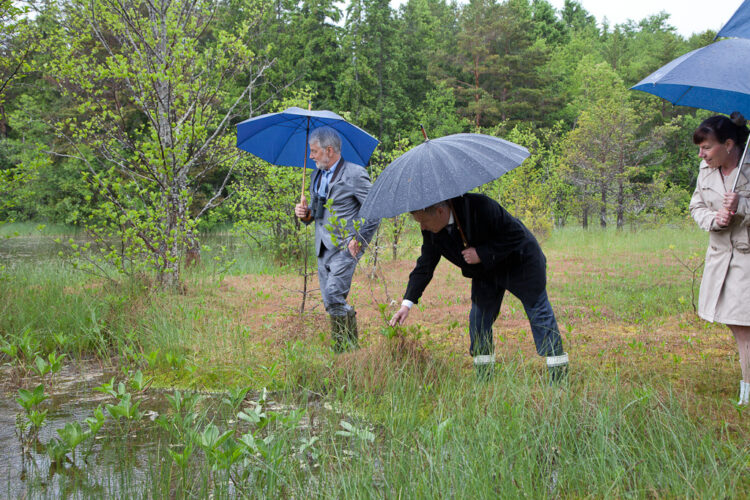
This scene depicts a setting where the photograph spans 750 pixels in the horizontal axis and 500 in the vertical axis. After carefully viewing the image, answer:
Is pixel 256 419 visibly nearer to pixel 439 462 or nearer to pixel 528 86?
pixel 439 462

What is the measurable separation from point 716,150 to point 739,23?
0.76m

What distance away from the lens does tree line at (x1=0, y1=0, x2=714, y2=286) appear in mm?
6660

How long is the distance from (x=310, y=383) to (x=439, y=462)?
1710 mm

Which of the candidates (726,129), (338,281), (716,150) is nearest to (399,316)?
(338,281)

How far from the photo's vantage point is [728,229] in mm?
3377

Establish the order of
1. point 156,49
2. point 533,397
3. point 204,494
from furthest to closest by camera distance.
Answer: point 156,49 → point 533,397 → point 204,494

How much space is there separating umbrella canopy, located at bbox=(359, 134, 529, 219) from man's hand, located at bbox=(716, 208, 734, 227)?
1219 millimetres

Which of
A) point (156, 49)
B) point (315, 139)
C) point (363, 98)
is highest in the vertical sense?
point (363, 98)

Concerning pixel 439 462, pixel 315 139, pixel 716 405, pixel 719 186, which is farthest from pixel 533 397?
pixel 315 139

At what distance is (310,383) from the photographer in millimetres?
4008

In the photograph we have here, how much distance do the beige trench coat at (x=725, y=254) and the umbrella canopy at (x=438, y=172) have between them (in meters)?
1.29

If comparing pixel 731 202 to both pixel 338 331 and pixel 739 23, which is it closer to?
pixel 739 23

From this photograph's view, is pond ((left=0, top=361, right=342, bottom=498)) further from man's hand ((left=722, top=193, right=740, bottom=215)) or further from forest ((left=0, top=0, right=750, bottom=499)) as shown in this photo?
man's hand ((left=722, top=193, right=740, bottom=215))

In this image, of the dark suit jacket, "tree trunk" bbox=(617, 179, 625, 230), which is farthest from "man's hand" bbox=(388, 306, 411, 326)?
"tree trunk" bbox=(617, 179, 625, 230)
